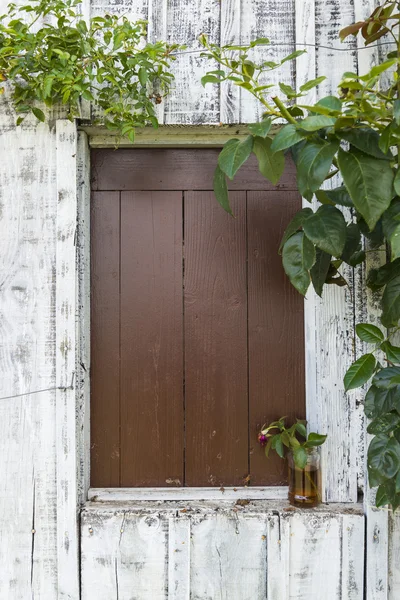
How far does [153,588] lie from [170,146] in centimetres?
138

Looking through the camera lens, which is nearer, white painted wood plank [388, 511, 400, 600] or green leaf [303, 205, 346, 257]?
green leaf [303, 205, 346, 257]

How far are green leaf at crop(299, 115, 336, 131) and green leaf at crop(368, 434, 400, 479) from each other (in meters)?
0.79

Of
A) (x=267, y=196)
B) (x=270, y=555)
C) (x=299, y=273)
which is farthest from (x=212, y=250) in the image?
(x=270, y=555)

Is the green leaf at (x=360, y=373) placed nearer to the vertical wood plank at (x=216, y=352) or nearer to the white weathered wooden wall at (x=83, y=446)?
the white weathered wooden wall at (x=83, y=446)

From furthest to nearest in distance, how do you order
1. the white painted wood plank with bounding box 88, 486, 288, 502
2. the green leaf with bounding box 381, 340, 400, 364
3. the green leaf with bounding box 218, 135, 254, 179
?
the white painted wood plank with bounding box 88, 486, 288, 502 < the green leaf with bounding box 381, 340, 400, 364 < the green leaf with bounding box 218, 135, 254, 179

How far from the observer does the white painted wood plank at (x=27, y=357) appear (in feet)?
4.99

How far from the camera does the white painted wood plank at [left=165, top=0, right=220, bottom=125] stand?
1.54 meters

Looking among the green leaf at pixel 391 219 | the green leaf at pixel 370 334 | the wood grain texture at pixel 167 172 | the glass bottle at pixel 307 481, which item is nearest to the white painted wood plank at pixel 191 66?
the wood grain texture at pixel 167 172

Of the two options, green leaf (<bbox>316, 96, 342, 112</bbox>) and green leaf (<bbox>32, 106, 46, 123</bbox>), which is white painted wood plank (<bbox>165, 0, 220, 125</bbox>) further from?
green leaf (<bbox>316, 96, 342, 112</bbox>)

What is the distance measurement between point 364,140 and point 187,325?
788mm

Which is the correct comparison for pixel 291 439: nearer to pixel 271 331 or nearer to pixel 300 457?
pixel 300 457

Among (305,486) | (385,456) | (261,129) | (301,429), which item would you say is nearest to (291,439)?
(301,429)

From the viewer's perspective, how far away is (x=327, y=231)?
120cm

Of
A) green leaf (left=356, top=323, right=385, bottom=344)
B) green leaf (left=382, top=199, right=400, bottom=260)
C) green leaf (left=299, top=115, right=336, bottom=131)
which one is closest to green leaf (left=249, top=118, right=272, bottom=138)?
green leaf (left=299, top=115, right=336, bottom=131)
